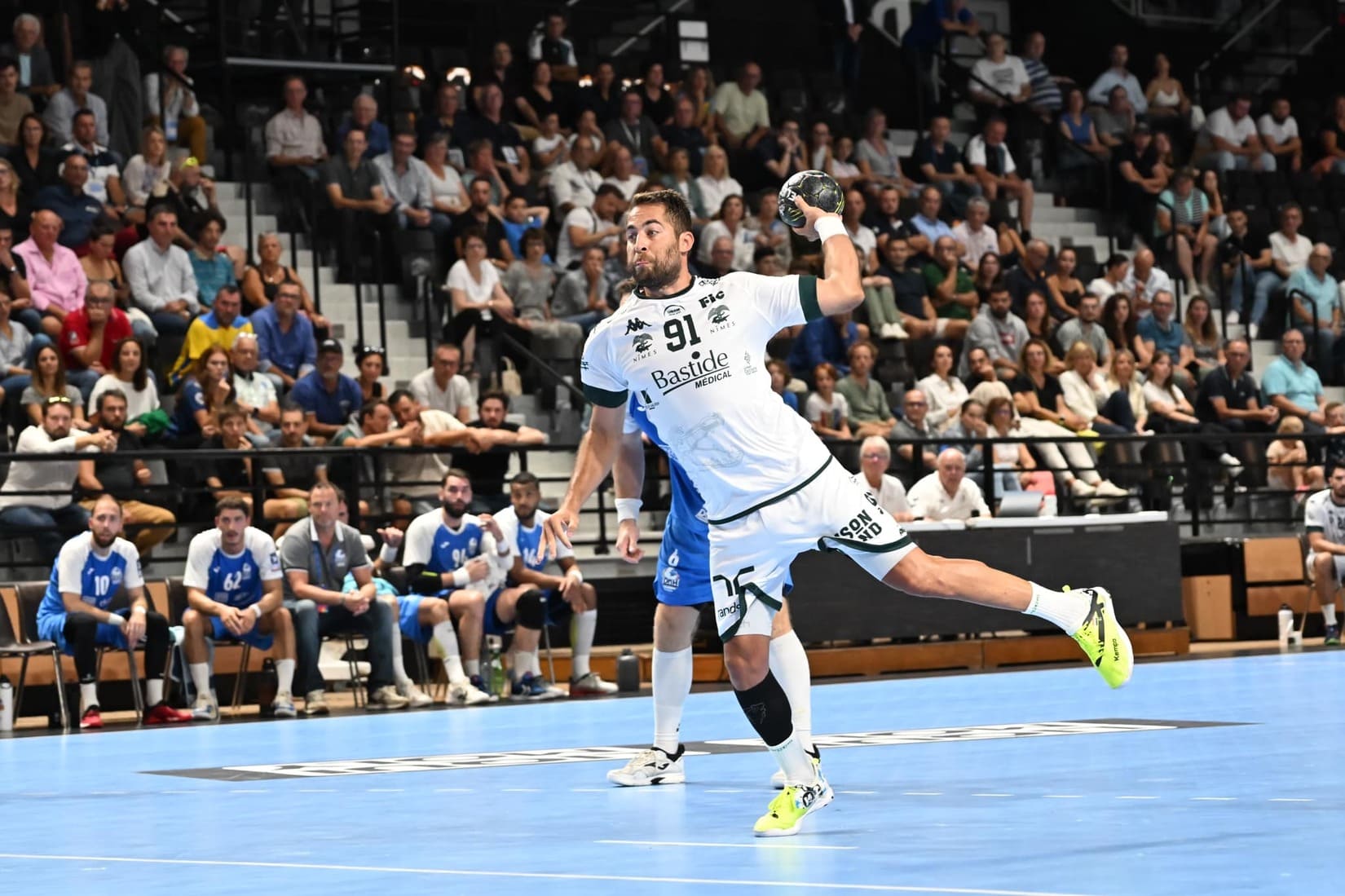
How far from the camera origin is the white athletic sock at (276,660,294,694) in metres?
13.7

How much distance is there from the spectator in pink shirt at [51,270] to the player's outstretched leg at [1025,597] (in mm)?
10183

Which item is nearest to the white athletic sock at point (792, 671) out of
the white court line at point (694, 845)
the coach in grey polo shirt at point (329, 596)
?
the white court line at point (694, 845)

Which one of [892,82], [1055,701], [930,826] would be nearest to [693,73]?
[892,82]

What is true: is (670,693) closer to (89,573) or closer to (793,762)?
(793,762)

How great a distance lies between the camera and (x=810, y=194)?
7188mm

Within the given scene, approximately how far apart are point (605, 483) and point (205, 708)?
421cm

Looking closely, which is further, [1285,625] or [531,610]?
[1285,625]

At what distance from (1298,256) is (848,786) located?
1675 centimetres

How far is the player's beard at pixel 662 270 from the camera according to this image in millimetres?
7293

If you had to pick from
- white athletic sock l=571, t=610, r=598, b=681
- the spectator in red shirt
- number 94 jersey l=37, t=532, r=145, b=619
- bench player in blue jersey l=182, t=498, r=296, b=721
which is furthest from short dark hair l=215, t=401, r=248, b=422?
white athletic sock l=571, t=610, r=598, b=681

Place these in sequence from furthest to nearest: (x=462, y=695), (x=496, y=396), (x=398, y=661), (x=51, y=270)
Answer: (x=496, y=396)
(x=51, y=270)
(x=398, y=661)
(x=462, y=695)

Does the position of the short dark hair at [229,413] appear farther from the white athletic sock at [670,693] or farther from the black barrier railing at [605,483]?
the white athletic sock at [670,693]

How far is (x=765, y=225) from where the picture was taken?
20.2 meters

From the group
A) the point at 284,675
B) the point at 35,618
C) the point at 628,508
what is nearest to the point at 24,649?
the point at 35,618
